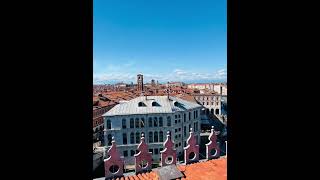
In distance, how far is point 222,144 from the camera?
30.7 meters

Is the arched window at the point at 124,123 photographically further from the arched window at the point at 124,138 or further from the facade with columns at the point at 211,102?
the facade with columns at the point at 211,102

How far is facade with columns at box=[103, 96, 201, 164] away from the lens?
78.5 feet

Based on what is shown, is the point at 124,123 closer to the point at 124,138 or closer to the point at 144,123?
the point at 124,138

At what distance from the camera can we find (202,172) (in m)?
6.34

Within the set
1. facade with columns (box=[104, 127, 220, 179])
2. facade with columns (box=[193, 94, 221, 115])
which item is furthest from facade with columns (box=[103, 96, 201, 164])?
facade with columns (box=[193, 94, 221, 115])

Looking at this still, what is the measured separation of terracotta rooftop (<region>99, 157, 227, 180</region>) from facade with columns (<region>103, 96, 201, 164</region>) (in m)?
17.3

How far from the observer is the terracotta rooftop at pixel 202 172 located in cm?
595

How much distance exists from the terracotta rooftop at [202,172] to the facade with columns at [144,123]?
17254 millimetres

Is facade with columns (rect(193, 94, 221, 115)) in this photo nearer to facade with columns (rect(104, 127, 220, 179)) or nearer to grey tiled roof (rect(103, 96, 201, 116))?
grey tiled roof (rect(103, 96, 201, 116))
